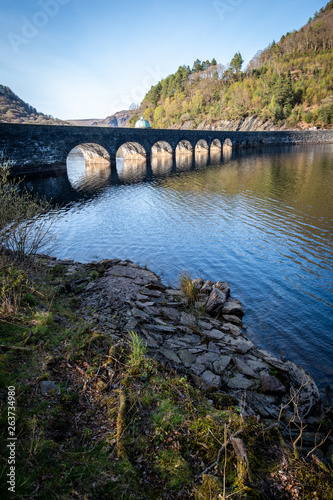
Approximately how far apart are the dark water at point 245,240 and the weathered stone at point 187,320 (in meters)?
1.76

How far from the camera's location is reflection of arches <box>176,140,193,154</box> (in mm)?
69688

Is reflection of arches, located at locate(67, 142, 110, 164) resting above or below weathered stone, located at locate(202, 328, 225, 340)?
above

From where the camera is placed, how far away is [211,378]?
5.46 meters

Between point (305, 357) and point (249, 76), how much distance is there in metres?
152

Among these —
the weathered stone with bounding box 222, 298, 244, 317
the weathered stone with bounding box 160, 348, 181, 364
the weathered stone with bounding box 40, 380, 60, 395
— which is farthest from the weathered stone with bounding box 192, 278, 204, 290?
the weathered stone with bounding box 40, 380, 60, 395

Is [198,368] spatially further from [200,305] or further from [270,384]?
[200,305]

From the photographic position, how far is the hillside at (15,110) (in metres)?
108

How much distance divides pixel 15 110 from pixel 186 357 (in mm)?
145744

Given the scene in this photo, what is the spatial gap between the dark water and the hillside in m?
102

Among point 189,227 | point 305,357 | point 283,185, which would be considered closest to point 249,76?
point 283,185

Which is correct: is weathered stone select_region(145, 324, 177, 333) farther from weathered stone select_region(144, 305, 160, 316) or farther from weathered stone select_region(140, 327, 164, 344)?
weathered stone select_region(144, 305, 160, 316)

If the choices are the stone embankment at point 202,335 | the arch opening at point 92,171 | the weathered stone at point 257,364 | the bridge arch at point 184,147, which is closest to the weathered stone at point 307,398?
the stone embankment at point 202,335

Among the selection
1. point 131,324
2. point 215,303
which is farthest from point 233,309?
point 131,324

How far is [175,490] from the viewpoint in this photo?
2.88m
